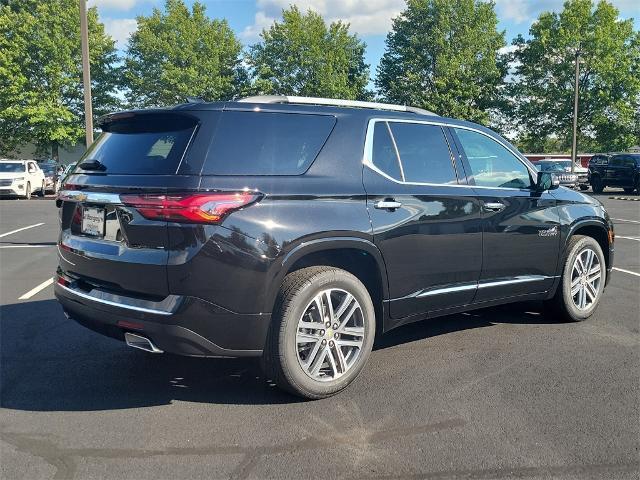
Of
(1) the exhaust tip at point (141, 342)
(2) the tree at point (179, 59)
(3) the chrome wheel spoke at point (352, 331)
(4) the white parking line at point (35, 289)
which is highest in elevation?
(2) the tree at point (179, 59)

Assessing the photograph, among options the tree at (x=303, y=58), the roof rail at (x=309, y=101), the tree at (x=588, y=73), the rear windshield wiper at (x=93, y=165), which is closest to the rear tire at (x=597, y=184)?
the tree at (x=588, y=73)

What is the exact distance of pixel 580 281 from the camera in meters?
5.60

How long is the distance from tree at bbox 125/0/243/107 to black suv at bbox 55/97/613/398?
41605 mm

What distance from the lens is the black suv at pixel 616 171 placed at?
2640cm

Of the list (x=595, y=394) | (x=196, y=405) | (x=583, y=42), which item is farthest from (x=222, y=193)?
(x=583, y=42)

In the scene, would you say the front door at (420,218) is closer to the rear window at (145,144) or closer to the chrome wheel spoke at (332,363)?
the chrome wheel spoke at (332,363)

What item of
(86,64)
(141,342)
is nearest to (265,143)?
(141,342)

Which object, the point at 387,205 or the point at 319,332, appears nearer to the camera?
the point at 319,332

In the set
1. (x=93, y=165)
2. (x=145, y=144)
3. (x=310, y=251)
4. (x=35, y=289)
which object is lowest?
(x=35, y=289)

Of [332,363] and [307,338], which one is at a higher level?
[307,338]

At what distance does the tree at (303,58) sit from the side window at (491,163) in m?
41.7

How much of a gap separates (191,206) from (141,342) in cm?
84

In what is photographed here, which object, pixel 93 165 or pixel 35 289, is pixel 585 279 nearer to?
pixel 93 165

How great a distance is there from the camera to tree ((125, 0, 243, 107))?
147 ft
